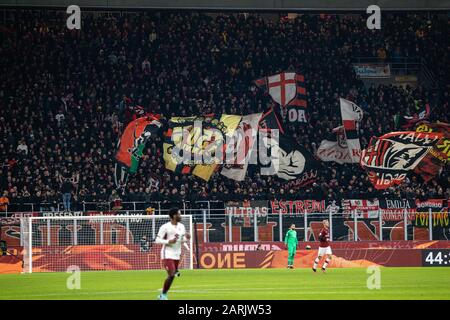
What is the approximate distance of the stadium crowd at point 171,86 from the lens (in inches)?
1873

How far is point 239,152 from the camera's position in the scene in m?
48.8

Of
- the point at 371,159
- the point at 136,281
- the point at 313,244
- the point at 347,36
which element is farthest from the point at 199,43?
the point at 136,281

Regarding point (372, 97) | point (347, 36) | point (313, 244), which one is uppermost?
point (347, 36)

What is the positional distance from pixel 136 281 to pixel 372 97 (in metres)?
27.8

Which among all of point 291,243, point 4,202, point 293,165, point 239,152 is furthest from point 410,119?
point 4,202

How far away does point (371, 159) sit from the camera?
48.2m

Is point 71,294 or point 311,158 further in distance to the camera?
point 311,158

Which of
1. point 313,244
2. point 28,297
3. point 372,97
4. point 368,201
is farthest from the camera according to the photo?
point 372,97

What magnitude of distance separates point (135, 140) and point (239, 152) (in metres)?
5.34

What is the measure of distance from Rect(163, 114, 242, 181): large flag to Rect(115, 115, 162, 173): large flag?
2.92ft

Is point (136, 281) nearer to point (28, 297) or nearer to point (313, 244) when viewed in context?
point (28, 297)

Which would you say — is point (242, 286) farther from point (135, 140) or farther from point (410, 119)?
point (410, 119)

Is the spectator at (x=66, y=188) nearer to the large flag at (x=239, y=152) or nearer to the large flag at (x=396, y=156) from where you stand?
the large flag at (x=239, y=152)

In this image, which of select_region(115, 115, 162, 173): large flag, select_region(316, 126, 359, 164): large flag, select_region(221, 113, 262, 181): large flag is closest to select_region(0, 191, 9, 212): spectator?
select_region(115, 115, 162, 173): large flag
